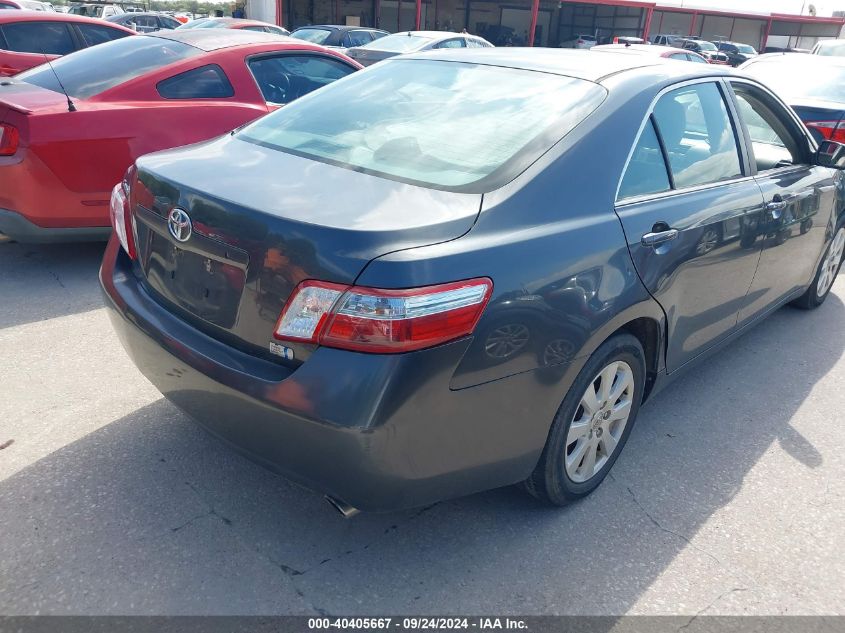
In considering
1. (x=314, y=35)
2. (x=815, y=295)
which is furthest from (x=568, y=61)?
(x=314, y=35)

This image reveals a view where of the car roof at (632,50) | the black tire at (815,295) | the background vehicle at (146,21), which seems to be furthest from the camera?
the background vehicle at (146,21)

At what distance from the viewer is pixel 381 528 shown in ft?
8.41

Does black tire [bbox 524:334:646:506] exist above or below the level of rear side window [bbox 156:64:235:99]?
below

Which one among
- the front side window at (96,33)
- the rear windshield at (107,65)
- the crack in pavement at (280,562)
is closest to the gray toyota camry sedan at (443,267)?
the crack in pavement at (280,562)

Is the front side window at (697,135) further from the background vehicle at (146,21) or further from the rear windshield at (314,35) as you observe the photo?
the background vehicle at (146,21)

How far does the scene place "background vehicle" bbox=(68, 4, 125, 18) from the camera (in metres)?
19.3

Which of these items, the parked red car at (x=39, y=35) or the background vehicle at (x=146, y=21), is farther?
the background vehicle at (x=146, y=21)

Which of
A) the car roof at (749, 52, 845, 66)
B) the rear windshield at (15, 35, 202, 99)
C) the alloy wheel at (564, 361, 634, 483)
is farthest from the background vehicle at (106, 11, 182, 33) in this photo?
the alloy wheel at (564, 361, 634, 483)

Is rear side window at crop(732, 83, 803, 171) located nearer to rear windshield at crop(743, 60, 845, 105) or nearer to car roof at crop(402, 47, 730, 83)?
car roof at crop(402, 47, 730, 83)

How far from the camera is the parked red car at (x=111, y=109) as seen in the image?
4.27 metres

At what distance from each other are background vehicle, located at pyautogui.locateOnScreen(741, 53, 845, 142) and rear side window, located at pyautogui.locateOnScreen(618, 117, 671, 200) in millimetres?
4352

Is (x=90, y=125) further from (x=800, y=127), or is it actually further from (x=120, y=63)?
(x=800, y=127)

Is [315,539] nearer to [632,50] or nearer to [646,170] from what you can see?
[646,170]

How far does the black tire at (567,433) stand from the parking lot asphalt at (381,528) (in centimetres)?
10
